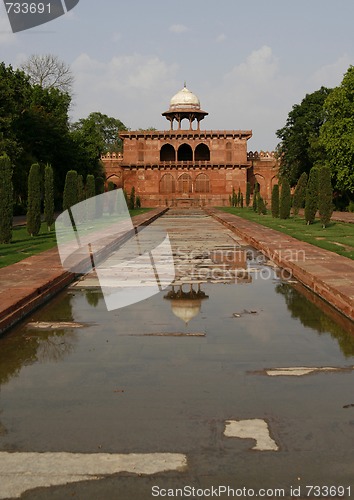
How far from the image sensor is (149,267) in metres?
9.91

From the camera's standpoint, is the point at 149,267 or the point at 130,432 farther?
the point at 149,267

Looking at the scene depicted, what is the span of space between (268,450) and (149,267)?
7143 millimetres

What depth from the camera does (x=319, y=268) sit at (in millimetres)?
8656

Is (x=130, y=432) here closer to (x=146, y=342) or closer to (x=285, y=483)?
(x=285, y=483)

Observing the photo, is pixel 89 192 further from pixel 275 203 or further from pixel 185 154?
pixel 185 154

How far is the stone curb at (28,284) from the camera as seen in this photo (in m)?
5.85

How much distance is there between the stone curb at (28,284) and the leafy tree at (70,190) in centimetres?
1227

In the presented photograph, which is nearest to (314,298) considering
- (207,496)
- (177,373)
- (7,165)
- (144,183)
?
(177,373)

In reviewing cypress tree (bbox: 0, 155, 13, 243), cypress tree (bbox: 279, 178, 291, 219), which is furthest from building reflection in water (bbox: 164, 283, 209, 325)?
cypress tree (bbox: 279, 178, 291, 219)

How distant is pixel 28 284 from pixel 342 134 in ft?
88.8

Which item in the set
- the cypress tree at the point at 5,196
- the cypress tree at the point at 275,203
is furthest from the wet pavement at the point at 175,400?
the cypress tree at the point at 275,203

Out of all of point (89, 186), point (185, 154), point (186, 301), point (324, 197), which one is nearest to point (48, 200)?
point (89, 186)

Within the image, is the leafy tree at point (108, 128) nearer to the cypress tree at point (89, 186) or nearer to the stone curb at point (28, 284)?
the cypress tree at point (89, 186)

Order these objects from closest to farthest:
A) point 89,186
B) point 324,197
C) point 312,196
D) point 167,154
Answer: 1. point 324,197
2. point 312,196
3. point 89,186
4. point 167,154
